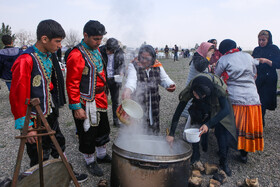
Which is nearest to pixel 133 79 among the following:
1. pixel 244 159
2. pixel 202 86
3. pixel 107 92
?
pixel 107 92

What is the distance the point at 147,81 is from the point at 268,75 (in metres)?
2.85

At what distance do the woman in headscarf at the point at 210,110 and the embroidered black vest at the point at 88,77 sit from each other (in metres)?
1.23

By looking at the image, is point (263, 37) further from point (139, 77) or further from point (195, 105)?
point (139, 77)

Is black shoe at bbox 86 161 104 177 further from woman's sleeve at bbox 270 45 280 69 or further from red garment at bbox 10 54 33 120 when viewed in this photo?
woman's sleeve at bbox 270 45 280 69

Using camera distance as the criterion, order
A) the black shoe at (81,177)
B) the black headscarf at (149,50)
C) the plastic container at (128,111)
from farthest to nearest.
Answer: the black headscarf at (149,50)
the black shoe at (81,177)
the plastic container at (128,111)

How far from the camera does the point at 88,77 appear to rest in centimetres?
269

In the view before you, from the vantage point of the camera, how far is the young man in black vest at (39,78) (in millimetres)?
2014

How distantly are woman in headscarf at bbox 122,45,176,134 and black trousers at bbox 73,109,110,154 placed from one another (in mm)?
600

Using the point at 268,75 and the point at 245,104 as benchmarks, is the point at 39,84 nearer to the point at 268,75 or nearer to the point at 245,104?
the point at 245,104

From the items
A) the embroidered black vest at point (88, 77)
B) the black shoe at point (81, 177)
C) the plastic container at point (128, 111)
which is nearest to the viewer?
the embroidered black vest at point (88, 77)

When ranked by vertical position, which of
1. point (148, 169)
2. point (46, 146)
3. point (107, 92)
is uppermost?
point (107, 92)

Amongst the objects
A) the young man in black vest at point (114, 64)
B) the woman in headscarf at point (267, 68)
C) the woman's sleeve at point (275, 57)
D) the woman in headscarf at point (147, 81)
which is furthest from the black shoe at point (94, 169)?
the woman's sleeve at point (275, 57)

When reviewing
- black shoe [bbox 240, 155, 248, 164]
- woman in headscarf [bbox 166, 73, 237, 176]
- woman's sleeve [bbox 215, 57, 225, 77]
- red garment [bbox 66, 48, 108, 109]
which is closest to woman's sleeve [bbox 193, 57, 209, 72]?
woman's sleeve [bbox 215, 57, 225, 77]

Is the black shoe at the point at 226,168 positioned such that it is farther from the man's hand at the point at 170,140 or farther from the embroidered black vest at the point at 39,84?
the embroidered black vest at the point at 39,84
